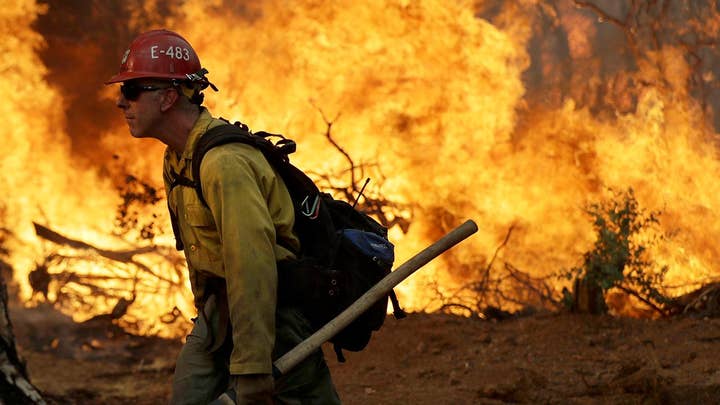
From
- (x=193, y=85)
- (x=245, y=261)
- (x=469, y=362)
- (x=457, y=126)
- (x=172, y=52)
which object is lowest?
(x=245, y=261)

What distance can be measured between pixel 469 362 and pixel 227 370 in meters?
4.59

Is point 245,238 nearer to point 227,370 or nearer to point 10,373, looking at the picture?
point 227,370

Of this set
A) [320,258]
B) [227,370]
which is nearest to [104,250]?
[227,370]

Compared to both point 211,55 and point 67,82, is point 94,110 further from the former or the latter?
point 211,55

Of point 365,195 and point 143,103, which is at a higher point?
point 365,195

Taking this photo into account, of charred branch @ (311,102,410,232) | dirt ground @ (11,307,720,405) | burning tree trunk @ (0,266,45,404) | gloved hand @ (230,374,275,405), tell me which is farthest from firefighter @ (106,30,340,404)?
charred branch @ (311,102,410,232)

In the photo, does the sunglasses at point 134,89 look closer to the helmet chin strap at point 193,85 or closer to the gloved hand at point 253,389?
the helmet chin strap at point 193,85

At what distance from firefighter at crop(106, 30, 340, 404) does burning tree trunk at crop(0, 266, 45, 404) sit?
2471mm

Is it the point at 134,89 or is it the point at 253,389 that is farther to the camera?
the point at 134,89

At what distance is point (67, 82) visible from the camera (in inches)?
367

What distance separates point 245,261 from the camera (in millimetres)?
2949

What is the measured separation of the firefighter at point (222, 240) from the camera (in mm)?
2953

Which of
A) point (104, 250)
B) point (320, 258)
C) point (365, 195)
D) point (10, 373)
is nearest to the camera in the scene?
point (320, 258)

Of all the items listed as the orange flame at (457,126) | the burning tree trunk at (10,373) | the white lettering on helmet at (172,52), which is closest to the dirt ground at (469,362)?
the orange flame at (457,126)
